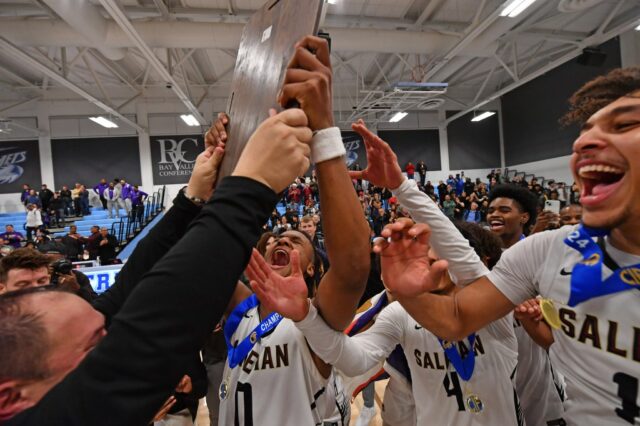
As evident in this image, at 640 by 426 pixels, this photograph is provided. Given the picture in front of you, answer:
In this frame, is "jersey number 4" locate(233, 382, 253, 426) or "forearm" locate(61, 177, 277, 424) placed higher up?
"forearm" locate(61, 177, 277, 424)

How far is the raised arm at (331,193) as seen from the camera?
33.5 inches

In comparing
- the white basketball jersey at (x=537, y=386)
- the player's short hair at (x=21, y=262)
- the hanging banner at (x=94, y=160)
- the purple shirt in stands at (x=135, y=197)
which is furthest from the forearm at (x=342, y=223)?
the hanging banner at (x=94, y=160)

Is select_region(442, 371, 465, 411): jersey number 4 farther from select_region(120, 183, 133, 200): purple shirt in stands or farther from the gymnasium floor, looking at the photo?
select_region(120, 183, 133, 200): purple shirt in stands

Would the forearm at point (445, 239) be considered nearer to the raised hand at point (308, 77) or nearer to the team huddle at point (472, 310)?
the team huddle at point (472, 310)

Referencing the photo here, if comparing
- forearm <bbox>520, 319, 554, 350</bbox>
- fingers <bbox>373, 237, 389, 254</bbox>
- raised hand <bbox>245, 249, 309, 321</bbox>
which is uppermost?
fingers <bbox>373, 237, 389, 254</bbox>

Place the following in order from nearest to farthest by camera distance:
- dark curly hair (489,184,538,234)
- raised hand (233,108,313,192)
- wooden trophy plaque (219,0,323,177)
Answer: raised hand (233,108,313,192)
wooden trophy plaque (219,0,323,177)
dark curly hair (489,184,538,234)

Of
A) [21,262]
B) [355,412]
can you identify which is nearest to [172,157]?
[21,262]

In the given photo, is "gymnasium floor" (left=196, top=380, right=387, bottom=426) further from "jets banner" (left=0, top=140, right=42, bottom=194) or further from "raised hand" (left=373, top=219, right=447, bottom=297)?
"jets banner" (left=0, top=140, right=42, bottom=194)

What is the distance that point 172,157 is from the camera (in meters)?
19.4

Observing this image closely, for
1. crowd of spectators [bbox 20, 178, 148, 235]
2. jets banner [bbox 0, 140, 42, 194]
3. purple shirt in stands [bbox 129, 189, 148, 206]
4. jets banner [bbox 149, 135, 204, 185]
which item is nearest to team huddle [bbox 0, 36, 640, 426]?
crowd of spectators [bbox 20, 178, 148, 235]

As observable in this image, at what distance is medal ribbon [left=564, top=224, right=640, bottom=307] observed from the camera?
3.53 ft

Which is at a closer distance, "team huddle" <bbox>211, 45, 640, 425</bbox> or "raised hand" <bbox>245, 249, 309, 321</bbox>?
"team huddle" <bbox>211, 45, 640, 425</bbox>

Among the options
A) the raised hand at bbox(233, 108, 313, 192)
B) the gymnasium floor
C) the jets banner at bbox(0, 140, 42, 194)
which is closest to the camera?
the raised hand at bbox(233, 108, 313, 192)

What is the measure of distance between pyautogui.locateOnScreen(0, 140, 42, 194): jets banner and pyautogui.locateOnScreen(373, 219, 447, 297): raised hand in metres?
22.1
